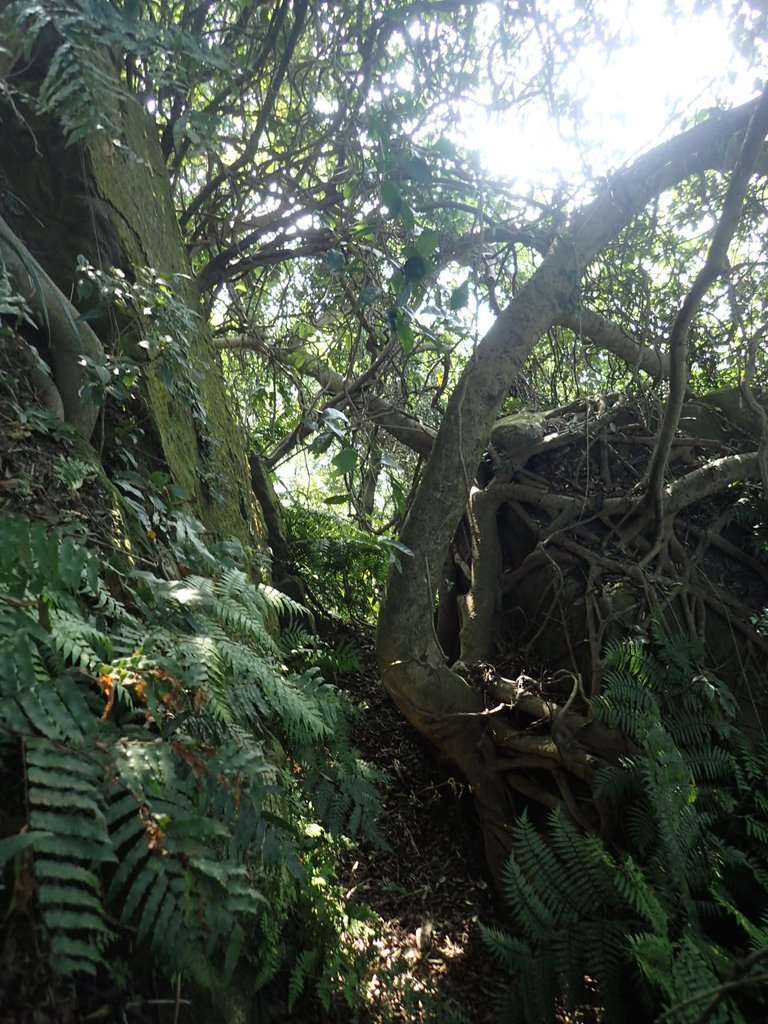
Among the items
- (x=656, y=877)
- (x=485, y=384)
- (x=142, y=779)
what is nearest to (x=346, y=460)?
(x=142, y=779)

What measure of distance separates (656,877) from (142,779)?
264cm

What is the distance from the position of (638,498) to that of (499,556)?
43.2 inches

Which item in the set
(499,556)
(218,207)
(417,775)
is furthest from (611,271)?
(417,775)

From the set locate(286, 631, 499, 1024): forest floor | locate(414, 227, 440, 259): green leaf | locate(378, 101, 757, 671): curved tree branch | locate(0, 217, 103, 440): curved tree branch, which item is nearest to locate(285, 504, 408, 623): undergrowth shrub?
locate(286, 631, 499, 1024): forest floor

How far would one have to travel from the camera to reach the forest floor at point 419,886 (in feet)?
8.45

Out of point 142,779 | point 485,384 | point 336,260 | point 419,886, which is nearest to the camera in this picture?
point 142,779

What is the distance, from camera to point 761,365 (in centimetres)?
562

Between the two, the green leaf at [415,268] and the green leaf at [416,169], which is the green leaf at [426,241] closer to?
the green leaf at [415,268]

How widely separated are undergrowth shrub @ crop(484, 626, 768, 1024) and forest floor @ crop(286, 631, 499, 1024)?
11.9 inches

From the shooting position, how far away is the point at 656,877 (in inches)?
121

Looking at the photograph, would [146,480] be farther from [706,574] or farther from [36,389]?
[706,574]

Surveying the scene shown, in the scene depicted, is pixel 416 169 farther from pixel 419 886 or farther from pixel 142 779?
pixel 419 886

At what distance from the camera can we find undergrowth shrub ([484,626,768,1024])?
256cm

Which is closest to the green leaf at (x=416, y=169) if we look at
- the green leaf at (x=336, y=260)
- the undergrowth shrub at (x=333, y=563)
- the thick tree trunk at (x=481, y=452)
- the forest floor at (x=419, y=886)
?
the green leaf at (x=336, y=260)
